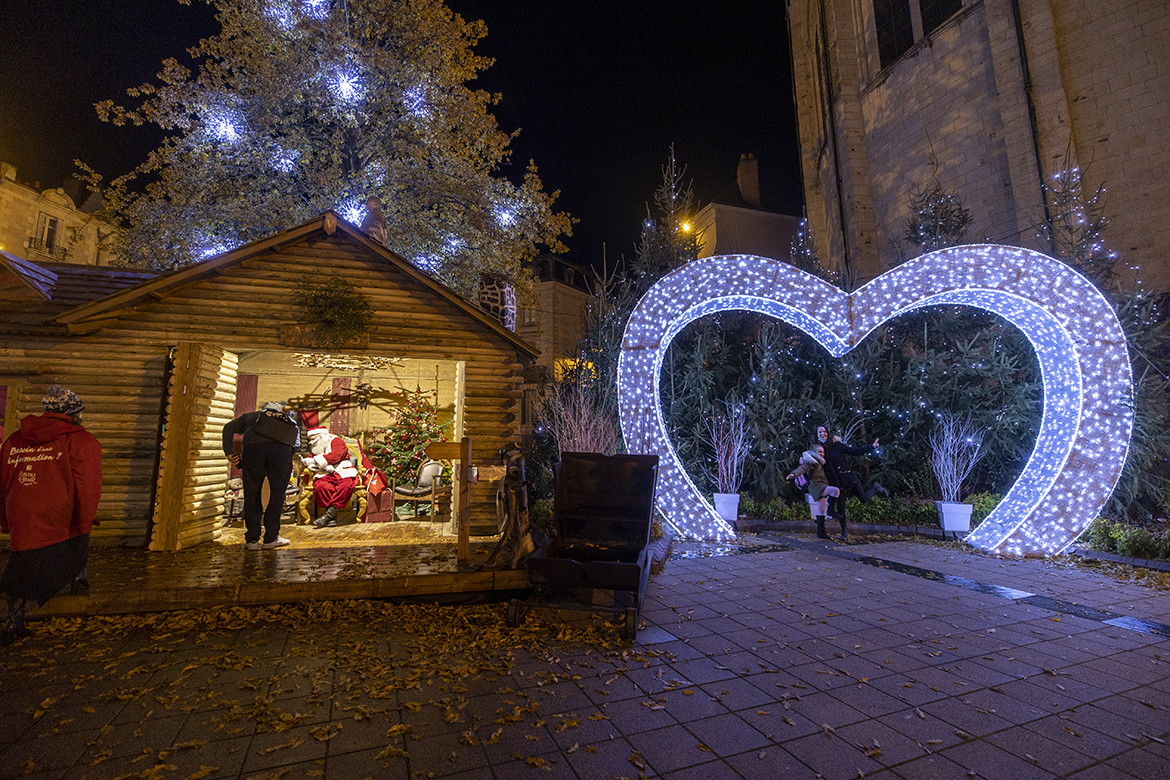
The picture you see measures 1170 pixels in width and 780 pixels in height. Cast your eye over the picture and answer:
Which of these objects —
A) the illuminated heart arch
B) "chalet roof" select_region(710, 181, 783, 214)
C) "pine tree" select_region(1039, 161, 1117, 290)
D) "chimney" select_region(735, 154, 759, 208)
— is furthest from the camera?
"chimney" select_region(735, 154, 759, 208)

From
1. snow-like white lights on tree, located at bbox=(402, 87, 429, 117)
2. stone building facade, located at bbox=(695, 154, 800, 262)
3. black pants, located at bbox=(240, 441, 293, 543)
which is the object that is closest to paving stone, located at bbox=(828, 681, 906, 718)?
black pants, located at bbox=(240, 441, 293, 543)

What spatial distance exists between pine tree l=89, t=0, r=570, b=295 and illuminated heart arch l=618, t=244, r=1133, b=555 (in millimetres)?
10287

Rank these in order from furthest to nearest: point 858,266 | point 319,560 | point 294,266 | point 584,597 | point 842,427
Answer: point 858,266 → point 842,427 → point 294,266 → point 319,560 → point 584,597

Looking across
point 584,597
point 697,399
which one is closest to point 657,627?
point 584,597

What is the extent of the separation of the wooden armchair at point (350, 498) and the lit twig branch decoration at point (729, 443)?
23.0 feet

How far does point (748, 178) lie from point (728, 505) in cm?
2824

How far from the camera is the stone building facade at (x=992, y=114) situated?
13.5 metres

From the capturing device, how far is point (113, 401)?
7555mm

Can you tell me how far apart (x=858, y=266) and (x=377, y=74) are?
18.2 m

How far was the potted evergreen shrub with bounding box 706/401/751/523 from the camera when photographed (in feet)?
33.8

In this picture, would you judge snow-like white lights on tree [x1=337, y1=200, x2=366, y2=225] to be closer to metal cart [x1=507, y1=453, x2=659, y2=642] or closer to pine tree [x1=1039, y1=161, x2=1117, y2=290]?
metal cart [x1=507, y1=453, x2=659, y2=642]

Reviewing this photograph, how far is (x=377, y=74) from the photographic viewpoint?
53.5ft

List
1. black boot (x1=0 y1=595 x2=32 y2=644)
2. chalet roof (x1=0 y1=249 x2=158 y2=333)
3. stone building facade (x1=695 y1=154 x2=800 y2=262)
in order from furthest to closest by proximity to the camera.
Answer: stone building facade (x1=695 y1=154 x2=800 y2=262), chalet roof (x1=0 y1=249 x2=158 y2=333), black boot (x1=0 y1=595 x2=32 y2=644)

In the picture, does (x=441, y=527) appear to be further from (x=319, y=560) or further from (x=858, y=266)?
(x=858, y=266)
